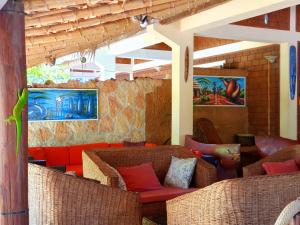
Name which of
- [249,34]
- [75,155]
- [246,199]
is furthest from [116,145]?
[246,199]

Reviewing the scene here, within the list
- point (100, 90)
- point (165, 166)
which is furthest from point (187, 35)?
point (165, 166)

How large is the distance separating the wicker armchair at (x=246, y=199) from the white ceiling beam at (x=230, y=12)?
289cm

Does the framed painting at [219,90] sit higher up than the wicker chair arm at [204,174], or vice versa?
the framed painting at [219,90]

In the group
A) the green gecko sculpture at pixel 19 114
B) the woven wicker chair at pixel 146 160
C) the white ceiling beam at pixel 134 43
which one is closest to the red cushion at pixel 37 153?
the woven wicker chair at pixel 146 160

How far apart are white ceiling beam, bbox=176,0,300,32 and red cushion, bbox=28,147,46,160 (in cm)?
301

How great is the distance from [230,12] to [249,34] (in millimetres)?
1722

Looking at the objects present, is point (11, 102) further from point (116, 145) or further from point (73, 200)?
point (116, 145)

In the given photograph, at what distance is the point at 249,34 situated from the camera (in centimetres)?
730

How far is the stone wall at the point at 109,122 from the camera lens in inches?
288

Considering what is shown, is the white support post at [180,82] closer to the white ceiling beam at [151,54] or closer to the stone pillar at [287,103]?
the stone pillar at [287,103]

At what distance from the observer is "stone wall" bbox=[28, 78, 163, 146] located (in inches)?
288

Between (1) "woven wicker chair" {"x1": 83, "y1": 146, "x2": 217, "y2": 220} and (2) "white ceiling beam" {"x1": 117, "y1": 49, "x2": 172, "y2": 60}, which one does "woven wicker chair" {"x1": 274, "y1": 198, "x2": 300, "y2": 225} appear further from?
(2) "white ceiling beam" {"x1": 117, "y1": 49, "x2": 172, "y2": 60}

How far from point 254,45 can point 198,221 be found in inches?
254

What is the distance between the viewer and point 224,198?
271 centimetres
